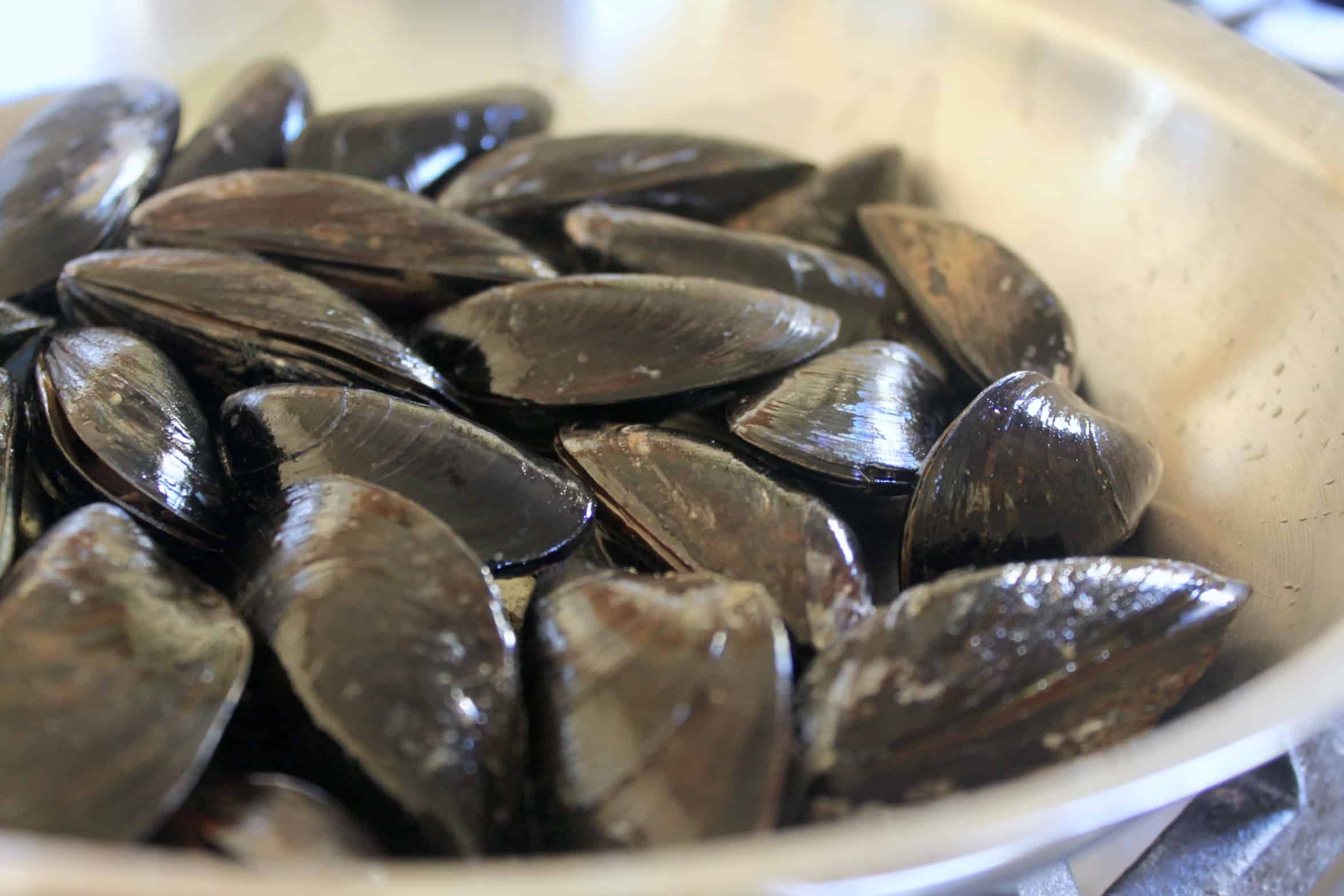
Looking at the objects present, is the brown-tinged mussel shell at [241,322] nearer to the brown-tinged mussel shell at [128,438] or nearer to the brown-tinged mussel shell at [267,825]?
the brown-tinged mussel shell at [128,438]

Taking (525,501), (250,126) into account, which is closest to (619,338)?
(525,501)

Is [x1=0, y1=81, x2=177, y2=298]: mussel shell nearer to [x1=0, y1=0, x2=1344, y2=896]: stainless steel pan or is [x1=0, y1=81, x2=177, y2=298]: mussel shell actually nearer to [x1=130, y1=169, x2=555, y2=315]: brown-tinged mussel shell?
[x1=130, y1=169, x2=555, y2=315]: brown-tinged mussel shell

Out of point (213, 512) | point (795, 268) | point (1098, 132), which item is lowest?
point (213, 512)

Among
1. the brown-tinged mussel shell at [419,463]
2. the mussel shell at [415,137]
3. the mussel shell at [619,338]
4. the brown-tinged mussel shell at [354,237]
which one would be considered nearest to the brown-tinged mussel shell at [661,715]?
the brown-tinged mussel shell at [419,463]

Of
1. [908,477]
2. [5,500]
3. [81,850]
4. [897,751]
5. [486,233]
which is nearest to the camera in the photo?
[81,850]

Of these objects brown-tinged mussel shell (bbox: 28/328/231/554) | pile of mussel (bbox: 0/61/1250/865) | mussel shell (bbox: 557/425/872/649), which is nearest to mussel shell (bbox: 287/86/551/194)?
pile of mussel (bbox: 0/61/1250/865)

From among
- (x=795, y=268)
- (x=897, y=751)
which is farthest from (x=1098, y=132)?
(x=897, y=751)

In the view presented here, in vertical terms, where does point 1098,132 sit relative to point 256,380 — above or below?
above

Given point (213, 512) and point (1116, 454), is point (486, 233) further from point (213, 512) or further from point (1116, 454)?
Answer: point (1116, 454)
